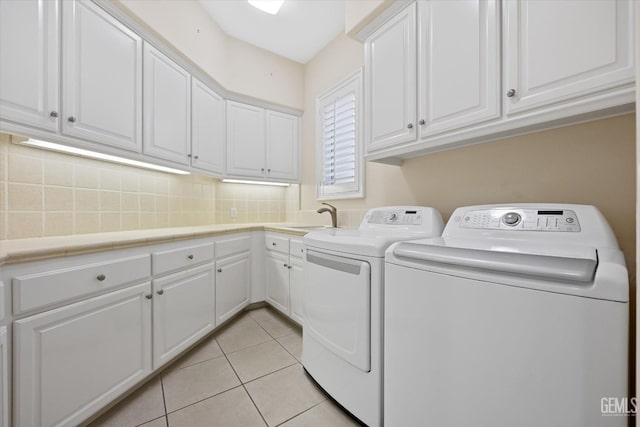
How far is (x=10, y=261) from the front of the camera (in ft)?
2.93

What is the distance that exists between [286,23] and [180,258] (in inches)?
93.0

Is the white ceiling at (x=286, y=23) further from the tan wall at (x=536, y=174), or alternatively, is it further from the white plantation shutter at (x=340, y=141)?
the tan wall at (x=536, y=174)

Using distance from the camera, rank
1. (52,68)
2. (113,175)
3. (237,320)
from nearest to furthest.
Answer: (52,68) < (113,175) < (237,320)

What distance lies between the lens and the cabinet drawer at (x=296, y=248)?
2.02m

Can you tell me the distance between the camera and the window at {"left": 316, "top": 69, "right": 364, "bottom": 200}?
233cm

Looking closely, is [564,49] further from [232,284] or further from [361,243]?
[232,284]

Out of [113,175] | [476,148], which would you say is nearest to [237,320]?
[113,175]

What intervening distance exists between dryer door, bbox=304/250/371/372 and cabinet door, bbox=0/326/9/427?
47.2 inches

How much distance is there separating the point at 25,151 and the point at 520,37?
8.36 feet

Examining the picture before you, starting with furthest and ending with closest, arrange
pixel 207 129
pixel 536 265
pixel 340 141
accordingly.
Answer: pixel 340 141 < pixel 207 129 < pixel 536 265

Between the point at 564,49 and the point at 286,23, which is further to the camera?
the point at 286,23

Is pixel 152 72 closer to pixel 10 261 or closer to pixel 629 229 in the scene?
pixel 10 261

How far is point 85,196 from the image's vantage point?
1.63m

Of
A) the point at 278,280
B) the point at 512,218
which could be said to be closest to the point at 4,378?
the point at 278,280
